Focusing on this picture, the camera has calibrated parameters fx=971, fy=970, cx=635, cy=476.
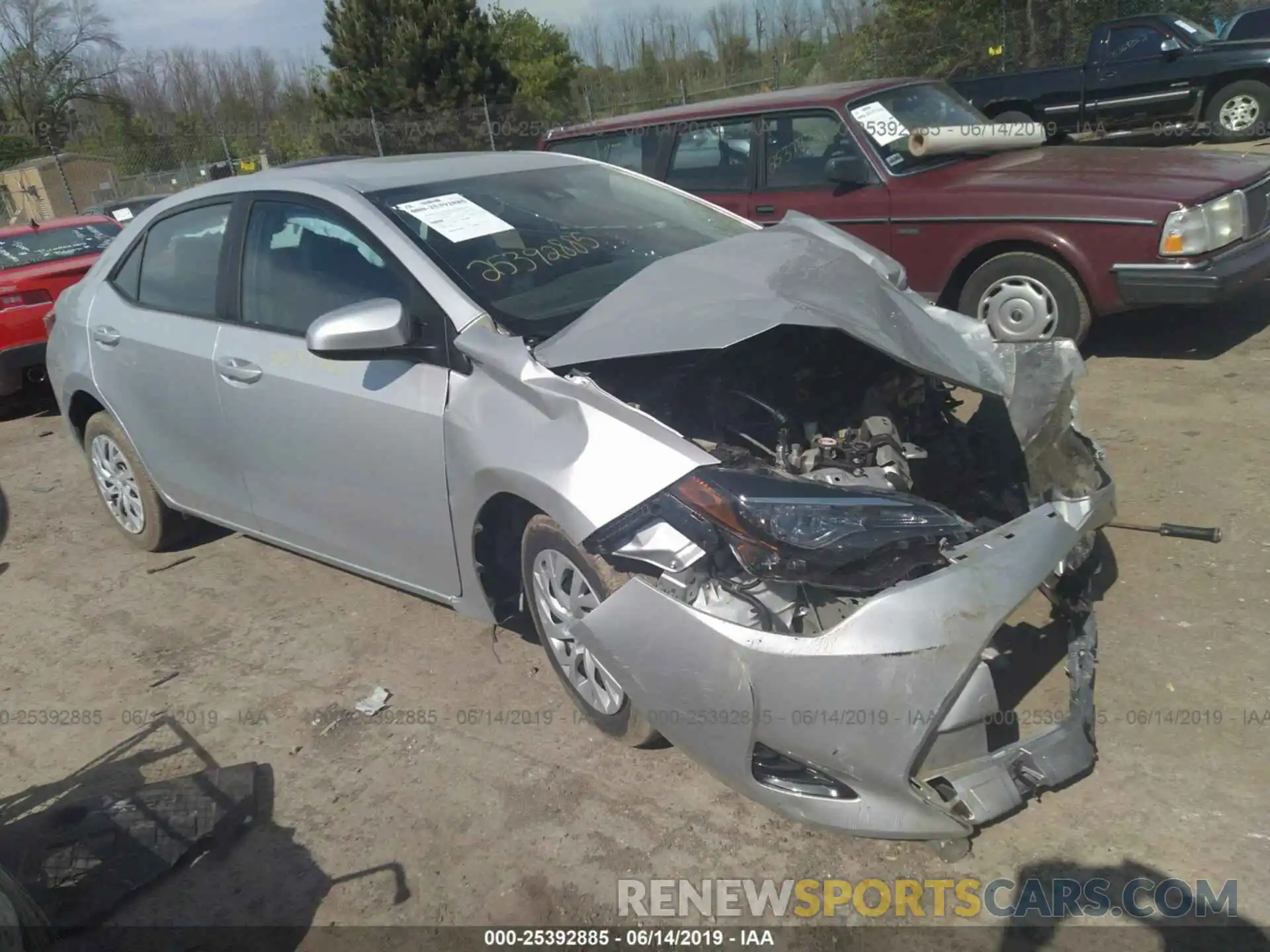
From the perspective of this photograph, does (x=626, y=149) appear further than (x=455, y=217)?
Yes

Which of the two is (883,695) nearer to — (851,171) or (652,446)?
(652,446)

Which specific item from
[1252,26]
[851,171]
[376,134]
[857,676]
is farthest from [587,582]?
[376,134]

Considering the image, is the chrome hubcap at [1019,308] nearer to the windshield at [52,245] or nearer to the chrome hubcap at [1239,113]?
the windshield at [52,245]

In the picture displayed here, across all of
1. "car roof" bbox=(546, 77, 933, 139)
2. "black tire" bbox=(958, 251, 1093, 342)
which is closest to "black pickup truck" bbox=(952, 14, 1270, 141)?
"car roof" bbox=(546, 77, 933, 139)

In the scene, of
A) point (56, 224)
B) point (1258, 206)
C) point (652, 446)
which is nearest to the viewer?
point (652, 446)

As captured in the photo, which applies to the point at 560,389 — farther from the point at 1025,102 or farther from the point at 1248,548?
the point at 1025,102

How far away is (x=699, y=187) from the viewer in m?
6.90

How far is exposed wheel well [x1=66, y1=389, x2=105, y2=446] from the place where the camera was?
4766mm

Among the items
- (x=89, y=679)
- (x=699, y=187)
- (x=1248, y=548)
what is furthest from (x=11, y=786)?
(x=699, y=187)

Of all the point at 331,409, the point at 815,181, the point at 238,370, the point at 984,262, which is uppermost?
the point at 815,181

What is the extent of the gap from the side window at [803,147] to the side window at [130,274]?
3.96 metres

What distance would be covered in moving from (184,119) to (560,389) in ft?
167

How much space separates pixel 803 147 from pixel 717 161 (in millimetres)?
650

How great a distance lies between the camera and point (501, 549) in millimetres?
3139
